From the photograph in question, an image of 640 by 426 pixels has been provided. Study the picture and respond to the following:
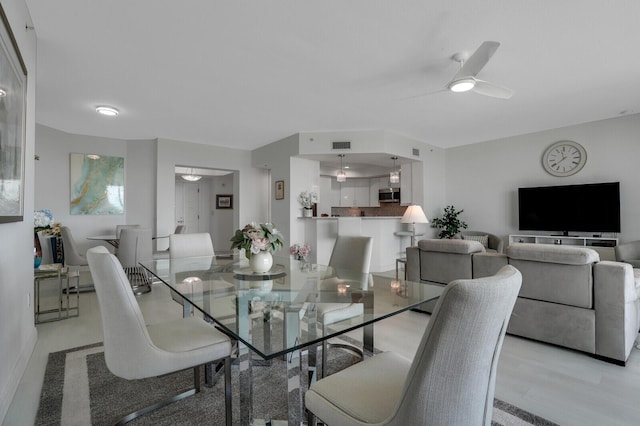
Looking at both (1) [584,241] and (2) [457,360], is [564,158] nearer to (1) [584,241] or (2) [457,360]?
(1) [584,241]

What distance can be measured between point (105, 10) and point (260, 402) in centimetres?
296

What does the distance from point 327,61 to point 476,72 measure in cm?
137

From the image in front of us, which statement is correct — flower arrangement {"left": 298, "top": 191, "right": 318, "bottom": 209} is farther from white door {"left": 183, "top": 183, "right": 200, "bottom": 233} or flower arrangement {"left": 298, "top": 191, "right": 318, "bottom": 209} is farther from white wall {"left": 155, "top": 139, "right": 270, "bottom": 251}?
white door {"left": 183, "top": 183, "right": 200, "bottom": 233}

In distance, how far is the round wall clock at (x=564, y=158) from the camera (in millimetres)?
5207

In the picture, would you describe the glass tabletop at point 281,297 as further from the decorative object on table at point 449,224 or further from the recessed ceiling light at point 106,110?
the decorative object on table at point 449,224

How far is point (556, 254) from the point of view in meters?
2.43

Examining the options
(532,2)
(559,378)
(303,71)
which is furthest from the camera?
(303,71)

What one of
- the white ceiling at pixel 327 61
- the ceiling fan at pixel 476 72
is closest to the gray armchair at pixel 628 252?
the white ceiling at pixel 327 61

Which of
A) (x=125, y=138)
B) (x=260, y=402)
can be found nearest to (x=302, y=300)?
(x=260, y=402)

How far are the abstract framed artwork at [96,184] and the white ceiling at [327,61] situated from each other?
858mm

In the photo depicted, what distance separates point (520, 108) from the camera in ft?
14.5

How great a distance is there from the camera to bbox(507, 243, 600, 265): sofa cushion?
2344 millimetres

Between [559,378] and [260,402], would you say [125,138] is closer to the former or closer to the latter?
[260,402]

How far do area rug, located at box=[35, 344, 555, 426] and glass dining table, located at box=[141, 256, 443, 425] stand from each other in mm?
244
